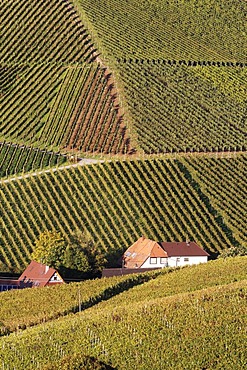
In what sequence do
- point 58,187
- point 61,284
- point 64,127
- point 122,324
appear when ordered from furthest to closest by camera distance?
point 64,127, point 58,187, point 61,284, point 122,324

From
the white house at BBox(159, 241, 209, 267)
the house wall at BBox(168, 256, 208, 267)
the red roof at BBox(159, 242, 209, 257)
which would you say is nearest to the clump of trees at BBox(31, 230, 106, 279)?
the red roof at BBox(159, 242, 209, 257)

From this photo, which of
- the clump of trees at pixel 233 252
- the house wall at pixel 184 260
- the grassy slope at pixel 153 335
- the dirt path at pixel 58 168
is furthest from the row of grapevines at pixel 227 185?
the grassy slope at pixel 153 335

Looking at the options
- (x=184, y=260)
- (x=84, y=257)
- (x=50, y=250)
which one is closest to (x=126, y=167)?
(x=184, y=260)

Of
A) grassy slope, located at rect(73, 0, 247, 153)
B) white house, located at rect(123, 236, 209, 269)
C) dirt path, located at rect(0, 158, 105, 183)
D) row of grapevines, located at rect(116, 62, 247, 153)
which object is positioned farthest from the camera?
grassy slope, located at rect(73, 0, 247, 153)

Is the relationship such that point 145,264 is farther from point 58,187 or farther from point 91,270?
point 58,187

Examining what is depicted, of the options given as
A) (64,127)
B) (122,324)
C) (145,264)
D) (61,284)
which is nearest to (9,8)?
(64,127)

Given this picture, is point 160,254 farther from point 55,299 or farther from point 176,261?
point 55,299

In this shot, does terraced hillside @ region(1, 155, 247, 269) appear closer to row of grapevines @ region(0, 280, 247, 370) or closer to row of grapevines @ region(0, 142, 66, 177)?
row of grapevines @ region(0, 142, 66, 177)
